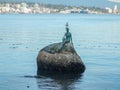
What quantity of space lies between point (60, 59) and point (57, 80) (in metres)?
2.34

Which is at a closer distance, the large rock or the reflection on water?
the reflection on water

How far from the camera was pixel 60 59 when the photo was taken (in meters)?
37.6

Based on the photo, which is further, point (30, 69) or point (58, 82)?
point (30, 69)

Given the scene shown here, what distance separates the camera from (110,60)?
160ft

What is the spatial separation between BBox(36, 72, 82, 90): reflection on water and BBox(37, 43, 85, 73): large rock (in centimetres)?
51

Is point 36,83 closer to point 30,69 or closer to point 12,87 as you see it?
point 12,87

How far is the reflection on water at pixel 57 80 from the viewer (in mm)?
33000

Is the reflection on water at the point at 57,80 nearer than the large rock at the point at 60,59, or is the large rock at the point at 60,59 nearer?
the reflection on water at the point at 57,80

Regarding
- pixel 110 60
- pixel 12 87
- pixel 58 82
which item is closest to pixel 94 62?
pixel 110 60

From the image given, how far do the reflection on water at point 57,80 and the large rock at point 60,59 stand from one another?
0.51 m

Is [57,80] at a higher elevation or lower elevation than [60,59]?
lower

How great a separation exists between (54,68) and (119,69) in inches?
249

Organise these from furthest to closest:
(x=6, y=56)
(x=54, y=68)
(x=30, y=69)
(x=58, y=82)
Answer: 1. (x=6, y=56)
2. (x=30, y=69)
3. (x=54, y=68)
4. (x=58, y=82)

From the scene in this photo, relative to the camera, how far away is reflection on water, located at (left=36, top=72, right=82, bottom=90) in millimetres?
33000
